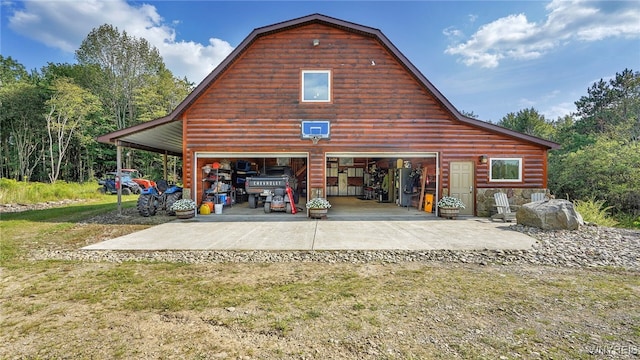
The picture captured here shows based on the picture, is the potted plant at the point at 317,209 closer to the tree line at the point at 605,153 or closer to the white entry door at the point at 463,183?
the white entry door at the point at 463,183

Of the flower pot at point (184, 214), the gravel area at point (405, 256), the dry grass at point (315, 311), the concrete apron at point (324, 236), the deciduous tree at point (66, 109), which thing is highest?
the deciduous tree at point (66, 109)

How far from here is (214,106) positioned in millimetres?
9500

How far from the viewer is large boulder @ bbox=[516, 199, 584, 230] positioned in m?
7.00

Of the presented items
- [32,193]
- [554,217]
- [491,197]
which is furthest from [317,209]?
[32,193]

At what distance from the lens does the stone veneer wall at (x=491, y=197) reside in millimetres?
9602

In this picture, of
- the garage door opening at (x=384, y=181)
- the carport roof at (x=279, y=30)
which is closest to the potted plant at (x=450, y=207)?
the garage door opening at (x=384, y=181)

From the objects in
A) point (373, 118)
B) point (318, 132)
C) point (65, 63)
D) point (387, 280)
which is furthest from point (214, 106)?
point (65, 63)

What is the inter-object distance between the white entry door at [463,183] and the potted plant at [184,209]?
8.96m

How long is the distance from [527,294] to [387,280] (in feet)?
5.39


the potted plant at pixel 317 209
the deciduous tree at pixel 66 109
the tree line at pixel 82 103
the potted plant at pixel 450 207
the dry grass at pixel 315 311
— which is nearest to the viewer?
the dry grass at pixel 315 311

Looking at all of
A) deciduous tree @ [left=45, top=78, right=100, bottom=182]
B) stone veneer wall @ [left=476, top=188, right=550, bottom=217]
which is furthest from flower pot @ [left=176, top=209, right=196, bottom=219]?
deciduous tree @ [left=45, top=78, right=100, bottom=182]

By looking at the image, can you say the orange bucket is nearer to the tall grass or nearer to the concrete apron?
the concrete apron

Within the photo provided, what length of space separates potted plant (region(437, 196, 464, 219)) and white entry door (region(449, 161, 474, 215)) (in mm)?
682

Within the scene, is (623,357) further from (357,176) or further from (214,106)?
(357,176)
